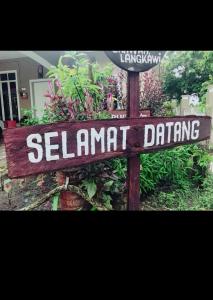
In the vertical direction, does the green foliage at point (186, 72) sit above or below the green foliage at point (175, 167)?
above

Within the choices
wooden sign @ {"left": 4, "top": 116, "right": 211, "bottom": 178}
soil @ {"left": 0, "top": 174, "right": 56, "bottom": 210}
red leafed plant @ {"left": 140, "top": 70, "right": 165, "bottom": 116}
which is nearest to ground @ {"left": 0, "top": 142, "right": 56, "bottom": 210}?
soil @ {"left": 0, "top": 174, "right": 56, "bottom": 210}

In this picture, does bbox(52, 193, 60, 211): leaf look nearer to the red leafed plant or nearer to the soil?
the soil

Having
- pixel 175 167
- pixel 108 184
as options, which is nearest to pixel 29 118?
pixel 108 184

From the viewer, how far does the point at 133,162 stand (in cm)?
221

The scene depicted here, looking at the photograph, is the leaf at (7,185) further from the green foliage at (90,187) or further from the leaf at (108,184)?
the leaf at (108,184)

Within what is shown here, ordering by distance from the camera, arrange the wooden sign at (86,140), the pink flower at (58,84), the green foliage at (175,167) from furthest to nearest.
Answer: the green foliage at (175,167), the pink flower at (58,84), the wooden sign at (86,140)

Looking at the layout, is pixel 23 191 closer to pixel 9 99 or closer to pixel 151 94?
pixel 9 99

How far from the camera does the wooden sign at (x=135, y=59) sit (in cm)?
207

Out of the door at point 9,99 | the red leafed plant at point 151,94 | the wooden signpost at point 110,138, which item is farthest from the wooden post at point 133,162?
the door at point 9,99

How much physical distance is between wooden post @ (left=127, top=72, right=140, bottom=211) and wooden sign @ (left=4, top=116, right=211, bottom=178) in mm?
61

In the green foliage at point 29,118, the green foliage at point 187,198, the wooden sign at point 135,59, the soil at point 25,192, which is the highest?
the wooden sign at point 135,59

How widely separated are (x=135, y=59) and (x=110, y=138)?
57 cm
